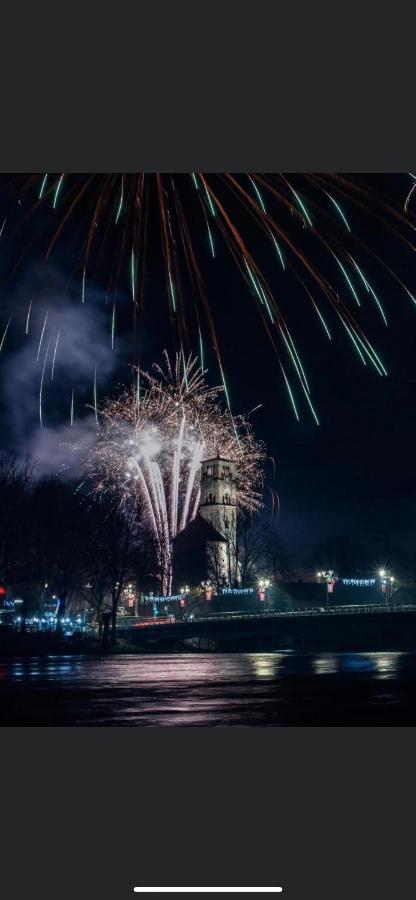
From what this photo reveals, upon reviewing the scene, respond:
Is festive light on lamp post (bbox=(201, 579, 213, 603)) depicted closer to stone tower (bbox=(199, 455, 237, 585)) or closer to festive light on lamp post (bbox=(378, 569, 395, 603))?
stone tower (bbox=(199, 455, 237, 585))

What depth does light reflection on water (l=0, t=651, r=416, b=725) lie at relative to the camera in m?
15.7

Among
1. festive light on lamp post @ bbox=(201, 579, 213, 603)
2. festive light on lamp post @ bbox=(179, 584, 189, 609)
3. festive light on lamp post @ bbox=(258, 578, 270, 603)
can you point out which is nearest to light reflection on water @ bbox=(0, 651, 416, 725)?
festive light on lamp post @ bbox=(179, 584, 189, 609)

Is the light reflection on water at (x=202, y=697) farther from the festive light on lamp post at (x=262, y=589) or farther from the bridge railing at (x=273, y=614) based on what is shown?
the festive light on lamp post at (x=262, y=589)

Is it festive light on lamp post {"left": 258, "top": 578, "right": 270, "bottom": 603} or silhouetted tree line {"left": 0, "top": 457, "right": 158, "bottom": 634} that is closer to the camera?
silhouetted tree line {"left": 0, "top": 457, "right": 158, "bottom": 634}

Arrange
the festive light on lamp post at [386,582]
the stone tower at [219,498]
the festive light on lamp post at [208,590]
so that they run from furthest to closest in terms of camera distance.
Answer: the stone tower at [219,498]
the festive light on lamp post at [386,582]
the festive light on lamp post at [208,590]

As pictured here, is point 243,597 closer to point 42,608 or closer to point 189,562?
point 189,562

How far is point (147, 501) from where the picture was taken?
69250 mm

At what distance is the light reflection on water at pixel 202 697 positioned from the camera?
1571 cm
